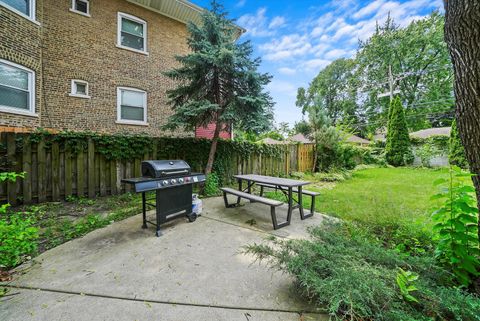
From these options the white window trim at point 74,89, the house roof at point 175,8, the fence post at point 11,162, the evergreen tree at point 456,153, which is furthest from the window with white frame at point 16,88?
the evergreen tree at point 456,153

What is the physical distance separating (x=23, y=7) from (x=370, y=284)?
431 inches

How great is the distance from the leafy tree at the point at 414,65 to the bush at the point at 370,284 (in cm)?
2529

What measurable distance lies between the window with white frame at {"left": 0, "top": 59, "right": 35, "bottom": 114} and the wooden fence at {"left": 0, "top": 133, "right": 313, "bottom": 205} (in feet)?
9.28

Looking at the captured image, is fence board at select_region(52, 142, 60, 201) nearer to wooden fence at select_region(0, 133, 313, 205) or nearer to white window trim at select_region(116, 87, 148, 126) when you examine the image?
wooden fence at select_region(0, 133, 313, 205)

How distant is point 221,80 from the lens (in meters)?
5.71

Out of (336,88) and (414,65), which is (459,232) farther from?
(336,88)

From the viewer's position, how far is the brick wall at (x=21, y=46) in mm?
5723

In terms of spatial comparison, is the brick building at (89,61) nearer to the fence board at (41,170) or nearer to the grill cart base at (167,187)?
the fence board at (41,170)

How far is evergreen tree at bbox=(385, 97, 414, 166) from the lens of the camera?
13.5 m

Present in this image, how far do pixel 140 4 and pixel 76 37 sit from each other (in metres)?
3.08

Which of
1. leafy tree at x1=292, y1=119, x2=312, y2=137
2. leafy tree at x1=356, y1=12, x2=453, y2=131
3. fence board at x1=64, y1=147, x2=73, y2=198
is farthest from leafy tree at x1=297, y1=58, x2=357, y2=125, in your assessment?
fence board at x1=64, y1=147, x2=73, y2=198

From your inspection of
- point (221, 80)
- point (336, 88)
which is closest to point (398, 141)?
point (221, 80)

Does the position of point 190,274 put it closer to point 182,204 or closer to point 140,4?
point 182,204

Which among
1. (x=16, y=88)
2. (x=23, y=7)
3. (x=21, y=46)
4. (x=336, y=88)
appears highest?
(x=336, y=88)
